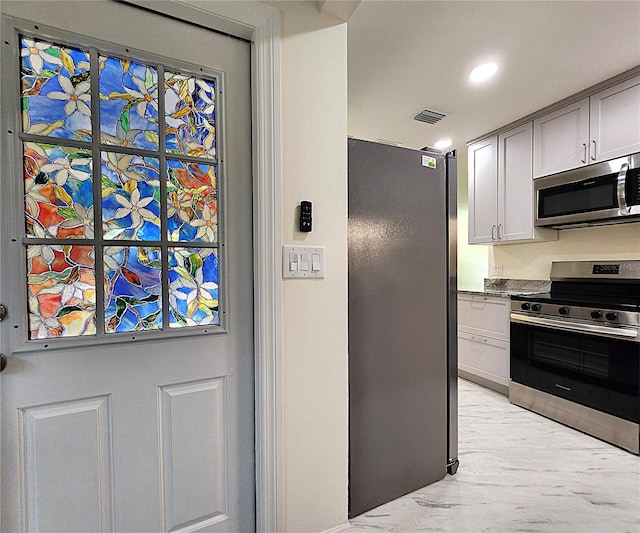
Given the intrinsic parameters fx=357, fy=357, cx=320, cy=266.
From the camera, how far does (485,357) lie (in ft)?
10.8

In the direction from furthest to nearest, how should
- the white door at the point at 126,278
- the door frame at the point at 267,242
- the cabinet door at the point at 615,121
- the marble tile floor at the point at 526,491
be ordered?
the cabinet door at the point at 615,121 < the marble tile floor at the point at 526,491 < the door frame at the point at 267,242 < the white door at the point at 126,278

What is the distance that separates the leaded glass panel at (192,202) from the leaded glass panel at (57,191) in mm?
238

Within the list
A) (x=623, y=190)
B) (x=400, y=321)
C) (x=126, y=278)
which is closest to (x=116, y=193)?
(x=126, y=278)

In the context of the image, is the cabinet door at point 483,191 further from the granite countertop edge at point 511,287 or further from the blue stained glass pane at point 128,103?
the blue stained glass pane at point 128,103

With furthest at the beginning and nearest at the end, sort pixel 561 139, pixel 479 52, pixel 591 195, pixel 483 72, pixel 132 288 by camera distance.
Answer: pixel 561 139
pixel 591 195
pixel 483 72
pixel 479 52
pixel 132 288

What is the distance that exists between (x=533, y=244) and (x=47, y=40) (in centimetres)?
382

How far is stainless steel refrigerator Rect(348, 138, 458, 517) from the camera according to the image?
5.22 ft

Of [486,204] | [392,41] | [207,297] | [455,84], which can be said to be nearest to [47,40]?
[207,297]

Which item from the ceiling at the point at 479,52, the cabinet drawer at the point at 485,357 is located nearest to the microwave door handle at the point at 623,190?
the ceiling at the point at 479,52

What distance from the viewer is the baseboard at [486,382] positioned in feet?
10.3

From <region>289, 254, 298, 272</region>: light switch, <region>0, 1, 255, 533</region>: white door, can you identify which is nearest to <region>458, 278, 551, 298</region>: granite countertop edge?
<region>289, 254, 298, 272</region>: light switch

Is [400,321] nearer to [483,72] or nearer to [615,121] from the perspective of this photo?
[483,72]

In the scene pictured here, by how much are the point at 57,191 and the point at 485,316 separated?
10.7 ft

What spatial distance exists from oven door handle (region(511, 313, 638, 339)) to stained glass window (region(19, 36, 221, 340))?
95.4 inches
